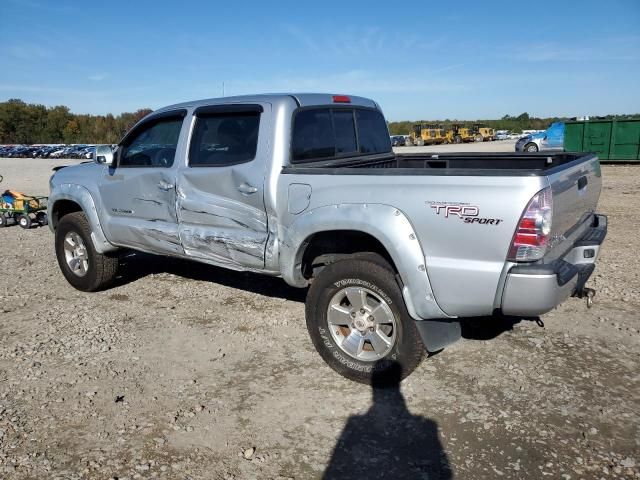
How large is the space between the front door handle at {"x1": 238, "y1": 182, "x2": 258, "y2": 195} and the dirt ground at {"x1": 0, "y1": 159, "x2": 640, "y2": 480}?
132 centimetres

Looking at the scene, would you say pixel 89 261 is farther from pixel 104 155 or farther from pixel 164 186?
pixel 164 186

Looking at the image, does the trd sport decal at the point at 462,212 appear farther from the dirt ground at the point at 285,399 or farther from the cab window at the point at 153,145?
the cab window at the point at 153,145

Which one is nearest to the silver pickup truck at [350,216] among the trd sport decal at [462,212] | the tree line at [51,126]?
the trd sport decal at [462,212]

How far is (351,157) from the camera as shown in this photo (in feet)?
15.7

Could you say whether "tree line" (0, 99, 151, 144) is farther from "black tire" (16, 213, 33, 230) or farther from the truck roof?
the truck roof

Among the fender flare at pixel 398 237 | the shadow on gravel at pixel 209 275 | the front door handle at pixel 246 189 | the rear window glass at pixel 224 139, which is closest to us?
the fender flare at pixel 398 237

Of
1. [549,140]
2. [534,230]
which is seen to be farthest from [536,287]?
[549,140]

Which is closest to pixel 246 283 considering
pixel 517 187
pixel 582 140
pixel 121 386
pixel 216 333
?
pixel 216 333

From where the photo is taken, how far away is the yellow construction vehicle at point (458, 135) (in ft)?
166

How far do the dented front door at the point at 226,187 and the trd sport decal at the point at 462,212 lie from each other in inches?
56.7

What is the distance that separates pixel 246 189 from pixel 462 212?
175 cm

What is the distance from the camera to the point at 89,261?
5.70 meters

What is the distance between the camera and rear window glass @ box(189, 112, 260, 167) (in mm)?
4176

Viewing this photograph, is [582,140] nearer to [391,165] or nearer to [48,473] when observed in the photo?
[391,165]
